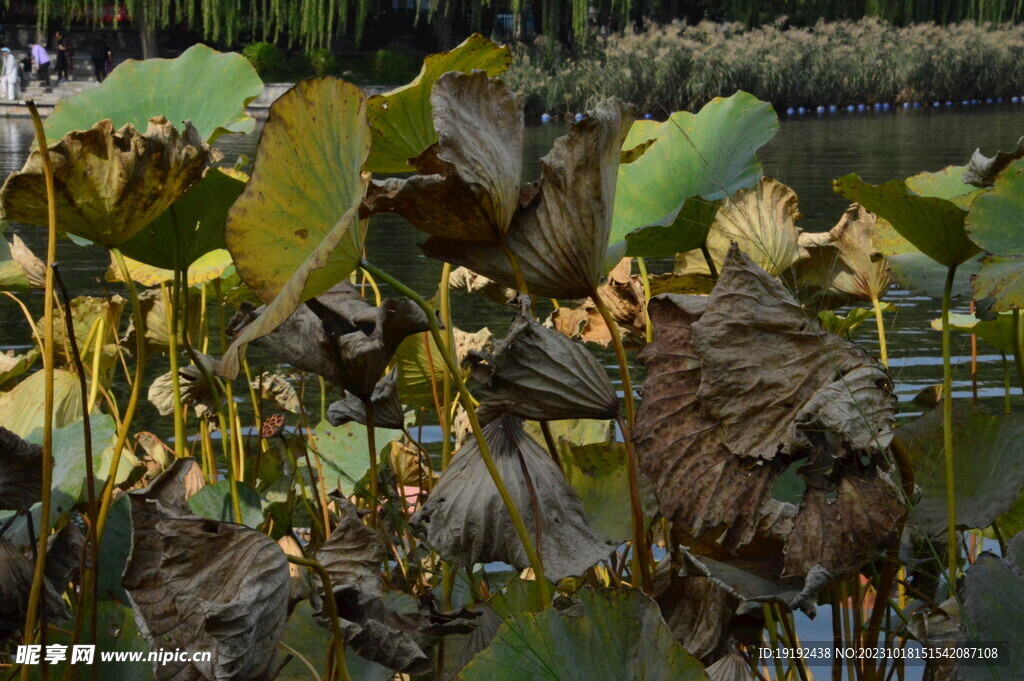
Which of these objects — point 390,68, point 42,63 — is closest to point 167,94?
point 42,63

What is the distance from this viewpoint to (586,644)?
685 mm

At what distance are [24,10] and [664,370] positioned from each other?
24.3m

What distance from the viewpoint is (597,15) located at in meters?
23.2

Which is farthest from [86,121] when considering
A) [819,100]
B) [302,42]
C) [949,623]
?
[302,42]

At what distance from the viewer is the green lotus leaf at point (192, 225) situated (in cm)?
99

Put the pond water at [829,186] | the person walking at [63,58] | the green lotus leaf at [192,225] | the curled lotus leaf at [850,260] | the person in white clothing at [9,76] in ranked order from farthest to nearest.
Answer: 1. the person walking at [63,58]
2. the person in white clothing at [9,76]
3. the pond water at [829,186]
4. the curled lotus leaf at [850,260]
5. the green lotus leaf at [192,225]

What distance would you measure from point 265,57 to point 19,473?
21316 millimetres

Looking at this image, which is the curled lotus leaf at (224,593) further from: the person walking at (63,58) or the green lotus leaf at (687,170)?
the person walking at (63,58)

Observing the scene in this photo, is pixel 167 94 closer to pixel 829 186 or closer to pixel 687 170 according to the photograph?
pixel 687 170

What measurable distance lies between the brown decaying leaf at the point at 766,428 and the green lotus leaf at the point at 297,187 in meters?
0.21

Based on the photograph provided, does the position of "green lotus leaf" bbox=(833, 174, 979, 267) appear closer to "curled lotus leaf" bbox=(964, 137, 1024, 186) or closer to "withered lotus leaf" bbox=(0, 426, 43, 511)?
"curled lotus leaf" bbox=(964, 137, 1024, 186)

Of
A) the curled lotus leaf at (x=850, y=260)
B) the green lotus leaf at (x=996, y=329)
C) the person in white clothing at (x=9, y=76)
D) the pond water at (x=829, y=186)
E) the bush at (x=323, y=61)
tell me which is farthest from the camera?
the bush at (x=323, y=61)

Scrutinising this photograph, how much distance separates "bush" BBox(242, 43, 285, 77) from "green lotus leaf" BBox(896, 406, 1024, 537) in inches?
821

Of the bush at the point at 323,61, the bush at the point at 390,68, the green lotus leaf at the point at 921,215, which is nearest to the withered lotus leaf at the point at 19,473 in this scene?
the green lotus leaf at the point at 921,215
